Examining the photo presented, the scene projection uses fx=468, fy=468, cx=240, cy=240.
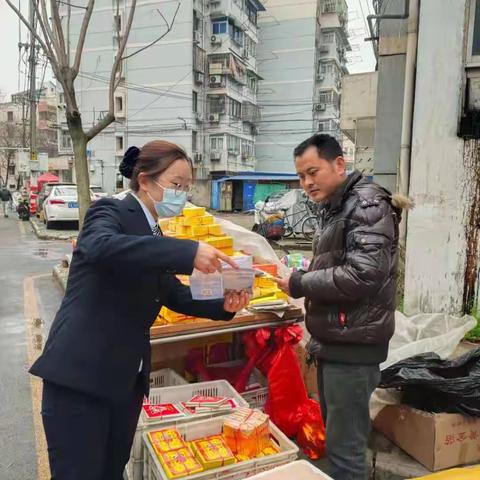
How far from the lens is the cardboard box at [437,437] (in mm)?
2715

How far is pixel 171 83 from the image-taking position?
34125mm

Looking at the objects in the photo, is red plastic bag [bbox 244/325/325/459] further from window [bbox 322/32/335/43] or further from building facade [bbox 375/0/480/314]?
window [bbox 322/32/335/43]

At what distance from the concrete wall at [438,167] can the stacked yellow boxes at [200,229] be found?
232 cm

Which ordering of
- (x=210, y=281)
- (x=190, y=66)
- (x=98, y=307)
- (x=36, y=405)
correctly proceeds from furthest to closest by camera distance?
(x=190, y=66) < (x=36, y=405) < (x=210, y=281) < (x=98, y=307)

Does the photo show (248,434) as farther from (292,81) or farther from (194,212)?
(292,81)

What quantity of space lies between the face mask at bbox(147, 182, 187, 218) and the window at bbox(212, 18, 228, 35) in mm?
37184

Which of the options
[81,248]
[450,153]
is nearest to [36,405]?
[81,248]

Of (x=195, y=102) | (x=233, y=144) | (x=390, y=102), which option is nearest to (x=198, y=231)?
(x=390, y=102)

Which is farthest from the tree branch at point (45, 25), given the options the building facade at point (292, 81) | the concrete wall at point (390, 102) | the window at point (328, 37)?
the window at point (328, 37)

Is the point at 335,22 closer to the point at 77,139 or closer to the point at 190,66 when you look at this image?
the point at 190,66

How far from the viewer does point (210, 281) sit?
190 centimetres

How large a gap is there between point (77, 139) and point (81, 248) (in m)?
7.33

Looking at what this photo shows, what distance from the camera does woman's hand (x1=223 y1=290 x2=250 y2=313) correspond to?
208cm

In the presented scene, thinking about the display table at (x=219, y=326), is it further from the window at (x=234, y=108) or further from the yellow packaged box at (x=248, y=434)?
the window at (x=234, y=108)
